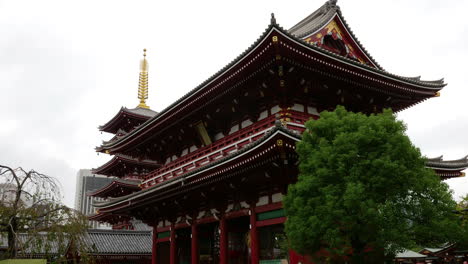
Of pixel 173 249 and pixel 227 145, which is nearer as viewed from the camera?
pixel 227 145

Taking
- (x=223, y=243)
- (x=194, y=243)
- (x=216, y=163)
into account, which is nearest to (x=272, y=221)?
(x=216, y=163)

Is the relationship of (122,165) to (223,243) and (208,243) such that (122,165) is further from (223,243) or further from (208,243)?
(223,243)

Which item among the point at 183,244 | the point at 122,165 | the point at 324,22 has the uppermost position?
the point at 324,22

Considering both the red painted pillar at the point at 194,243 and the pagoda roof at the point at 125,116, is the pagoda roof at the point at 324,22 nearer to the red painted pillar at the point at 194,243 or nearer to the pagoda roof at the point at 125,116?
the red painted pillar at the point at 194,243

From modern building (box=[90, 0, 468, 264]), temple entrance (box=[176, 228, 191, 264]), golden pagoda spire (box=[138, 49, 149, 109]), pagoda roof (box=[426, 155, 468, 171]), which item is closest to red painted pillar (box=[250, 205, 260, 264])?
modern building (box=[90, 0, 468, 264])

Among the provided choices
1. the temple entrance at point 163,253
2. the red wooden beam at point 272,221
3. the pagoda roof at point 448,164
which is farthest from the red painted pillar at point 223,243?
the pagoda roof at point 448,164

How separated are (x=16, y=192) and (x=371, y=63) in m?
17.2

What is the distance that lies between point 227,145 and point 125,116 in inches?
1064

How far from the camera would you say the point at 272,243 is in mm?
17578

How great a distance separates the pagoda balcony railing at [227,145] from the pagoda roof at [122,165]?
Answer: 14769 mm

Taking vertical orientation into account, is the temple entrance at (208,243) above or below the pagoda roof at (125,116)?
below

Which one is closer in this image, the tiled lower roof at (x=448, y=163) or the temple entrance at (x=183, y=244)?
the tiled lower roof at (x=448, y=163)

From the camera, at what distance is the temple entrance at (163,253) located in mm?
25922

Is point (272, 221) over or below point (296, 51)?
below
